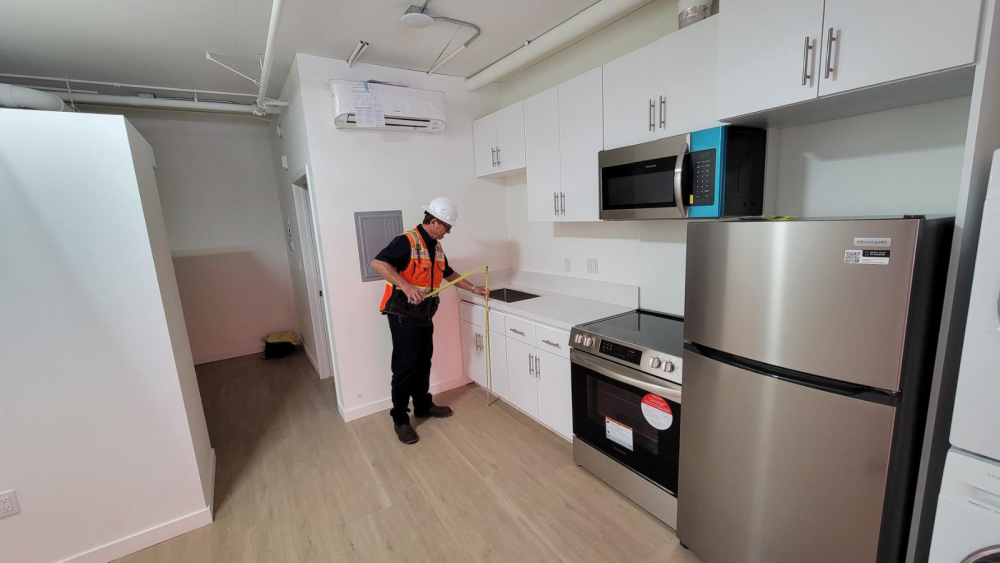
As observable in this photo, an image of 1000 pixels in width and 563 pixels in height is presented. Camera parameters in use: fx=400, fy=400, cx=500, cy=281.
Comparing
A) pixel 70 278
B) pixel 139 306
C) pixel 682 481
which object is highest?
pixel 70 278

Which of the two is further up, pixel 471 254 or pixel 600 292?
pixel 471 254

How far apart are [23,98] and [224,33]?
1224mm

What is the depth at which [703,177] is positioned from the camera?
180 cm

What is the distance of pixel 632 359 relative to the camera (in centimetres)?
194

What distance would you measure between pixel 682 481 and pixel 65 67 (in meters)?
4.59

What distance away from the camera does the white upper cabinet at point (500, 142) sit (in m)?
2.92

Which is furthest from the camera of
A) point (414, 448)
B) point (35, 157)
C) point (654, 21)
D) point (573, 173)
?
point (414, 448)

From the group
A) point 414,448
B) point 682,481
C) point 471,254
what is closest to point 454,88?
point 471,254

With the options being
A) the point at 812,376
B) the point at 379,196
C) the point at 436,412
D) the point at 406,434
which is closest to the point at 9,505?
the point at 406,434

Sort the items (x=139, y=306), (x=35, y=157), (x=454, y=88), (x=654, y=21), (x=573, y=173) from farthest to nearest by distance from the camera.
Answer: (x=454, y=88)
(x=573, y=173)
(x=654, y=21)
(x=139, y=306)
(x=35, y=157)

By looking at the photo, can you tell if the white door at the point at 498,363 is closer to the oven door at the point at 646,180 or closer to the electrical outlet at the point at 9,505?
the oven door at the point at 646,180

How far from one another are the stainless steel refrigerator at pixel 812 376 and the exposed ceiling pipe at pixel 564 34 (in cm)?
134

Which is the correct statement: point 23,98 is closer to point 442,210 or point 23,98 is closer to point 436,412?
point 442,210

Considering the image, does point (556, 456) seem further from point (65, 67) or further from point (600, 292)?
point (65, 67)
